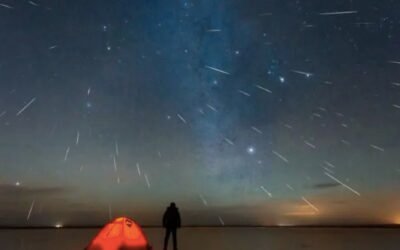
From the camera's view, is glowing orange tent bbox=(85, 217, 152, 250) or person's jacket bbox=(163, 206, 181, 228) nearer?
glowing orange tent bbox=(85, 217, 152, 250)

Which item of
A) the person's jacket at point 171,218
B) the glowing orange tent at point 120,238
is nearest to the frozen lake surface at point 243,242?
the person's jacket at point 171,218

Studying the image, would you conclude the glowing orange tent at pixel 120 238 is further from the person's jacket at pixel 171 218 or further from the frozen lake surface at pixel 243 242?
the frozen lake surface at pixel 243 242

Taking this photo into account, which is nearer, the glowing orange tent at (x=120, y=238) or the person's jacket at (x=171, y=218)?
the glowing orange tent at (x=120, y=238)

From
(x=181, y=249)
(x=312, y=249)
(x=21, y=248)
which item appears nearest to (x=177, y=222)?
(x=181, y=249)

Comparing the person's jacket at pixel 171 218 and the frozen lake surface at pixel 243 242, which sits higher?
the person's jacket at pixel 171 218

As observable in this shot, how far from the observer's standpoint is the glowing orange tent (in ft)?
30.5

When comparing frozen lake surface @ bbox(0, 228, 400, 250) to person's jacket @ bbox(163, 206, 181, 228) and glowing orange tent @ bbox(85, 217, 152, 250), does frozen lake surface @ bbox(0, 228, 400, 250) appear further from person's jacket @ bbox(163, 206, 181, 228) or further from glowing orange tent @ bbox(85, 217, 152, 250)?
glowing orange tent @ bbox(85, 217, 152, 250)

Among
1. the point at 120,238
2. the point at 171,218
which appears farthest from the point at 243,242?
the point at 120,238

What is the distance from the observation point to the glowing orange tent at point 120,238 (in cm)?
929

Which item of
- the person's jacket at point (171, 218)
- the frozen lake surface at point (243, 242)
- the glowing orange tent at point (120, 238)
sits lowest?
the frozen lake surface at point (243, 242)

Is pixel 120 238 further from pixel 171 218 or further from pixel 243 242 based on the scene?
pixel 243 242

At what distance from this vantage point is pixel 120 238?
30.7 ft

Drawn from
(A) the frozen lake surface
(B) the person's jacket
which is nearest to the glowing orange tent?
(B) the person's jacket

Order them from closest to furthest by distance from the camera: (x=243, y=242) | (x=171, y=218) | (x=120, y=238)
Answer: (x=120, y=238) < (x=171, y=218) < (x=243, y=242)
